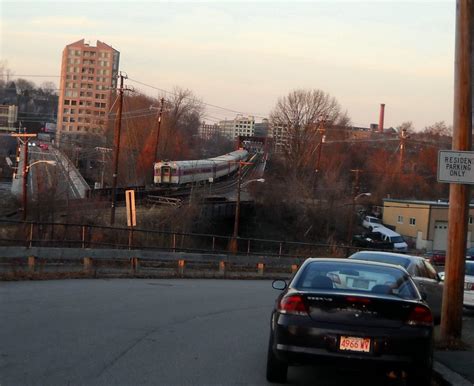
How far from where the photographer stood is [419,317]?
22.0 ft

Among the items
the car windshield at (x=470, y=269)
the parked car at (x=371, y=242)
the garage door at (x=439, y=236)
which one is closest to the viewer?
the car windshield at (x=470, y=269)

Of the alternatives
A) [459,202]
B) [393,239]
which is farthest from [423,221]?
[459,202]

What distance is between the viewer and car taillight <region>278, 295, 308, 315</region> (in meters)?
6.73

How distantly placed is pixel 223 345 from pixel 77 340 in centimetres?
208

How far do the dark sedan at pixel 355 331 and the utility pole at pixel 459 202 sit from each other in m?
3.30

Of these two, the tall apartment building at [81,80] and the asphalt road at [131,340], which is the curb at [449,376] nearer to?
the asphalt road at [131,340]

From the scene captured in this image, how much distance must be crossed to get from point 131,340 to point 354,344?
3.94m

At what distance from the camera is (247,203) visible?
69312 millimetres

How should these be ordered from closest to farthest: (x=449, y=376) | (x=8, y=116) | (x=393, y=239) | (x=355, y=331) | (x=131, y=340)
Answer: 1. (x=355, y=331)
2. (x=449, y=376)
3. (x=131, y=340)
4. (x=393, y=239)
5. (x=8, y=116)

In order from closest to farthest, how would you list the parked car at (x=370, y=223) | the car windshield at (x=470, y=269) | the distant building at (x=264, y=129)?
the car windshield at (x=470, y=269), the parked car at (x=370, y=223), the distant building at (x=264, y=129)

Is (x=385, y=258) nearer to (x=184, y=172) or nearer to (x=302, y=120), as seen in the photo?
(x=184, y=172)

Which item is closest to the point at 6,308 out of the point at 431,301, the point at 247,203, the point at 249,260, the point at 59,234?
the point at 431,301

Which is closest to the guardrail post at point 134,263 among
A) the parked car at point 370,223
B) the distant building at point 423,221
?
the parked car at point 370,223

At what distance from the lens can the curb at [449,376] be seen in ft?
23.8
